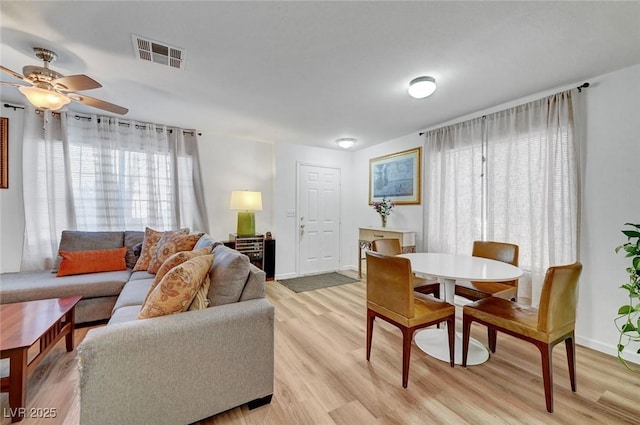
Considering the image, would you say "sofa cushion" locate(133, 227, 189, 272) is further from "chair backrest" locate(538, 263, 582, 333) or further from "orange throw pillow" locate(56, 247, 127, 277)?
"chair backrest" locate(538, 263, 582, 333)

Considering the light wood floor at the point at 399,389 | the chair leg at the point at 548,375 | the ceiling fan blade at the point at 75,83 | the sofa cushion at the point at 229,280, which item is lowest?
the light wood floor at the point at 399,389

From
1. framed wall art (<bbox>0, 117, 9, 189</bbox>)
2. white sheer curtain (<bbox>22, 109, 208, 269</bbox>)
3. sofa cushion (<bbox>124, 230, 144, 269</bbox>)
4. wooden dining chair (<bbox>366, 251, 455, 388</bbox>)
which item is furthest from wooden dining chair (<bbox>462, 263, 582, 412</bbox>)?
framed wall art (<bbox>0, 117, 9, 189</bbox>)

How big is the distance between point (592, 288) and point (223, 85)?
3.87 m

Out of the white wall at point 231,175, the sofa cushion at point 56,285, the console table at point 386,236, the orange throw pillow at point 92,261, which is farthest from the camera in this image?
the white wall at point 231,175

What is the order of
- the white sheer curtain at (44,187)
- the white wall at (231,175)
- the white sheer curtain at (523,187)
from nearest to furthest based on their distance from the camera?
the white sheer curtain at (523,187)
the white sheer curtain at (44,187)
the white wall at (231,175)

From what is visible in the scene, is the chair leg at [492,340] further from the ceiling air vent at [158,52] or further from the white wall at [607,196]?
the ceiling air vent at [158,52]

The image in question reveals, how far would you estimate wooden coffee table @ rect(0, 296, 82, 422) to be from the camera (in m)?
1.39

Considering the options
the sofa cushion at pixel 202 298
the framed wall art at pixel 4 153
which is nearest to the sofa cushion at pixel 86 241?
the framed wall art at pixel 4 153

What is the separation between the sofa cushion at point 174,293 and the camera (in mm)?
1401

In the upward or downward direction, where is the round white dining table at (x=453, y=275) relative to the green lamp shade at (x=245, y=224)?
downward

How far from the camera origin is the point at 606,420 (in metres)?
1.48

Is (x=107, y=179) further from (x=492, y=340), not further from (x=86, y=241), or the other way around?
(x=492, y=340)

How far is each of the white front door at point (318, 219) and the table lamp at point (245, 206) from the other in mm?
933

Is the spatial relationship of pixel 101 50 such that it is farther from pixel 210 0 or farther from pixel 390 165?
pixel 390 165
